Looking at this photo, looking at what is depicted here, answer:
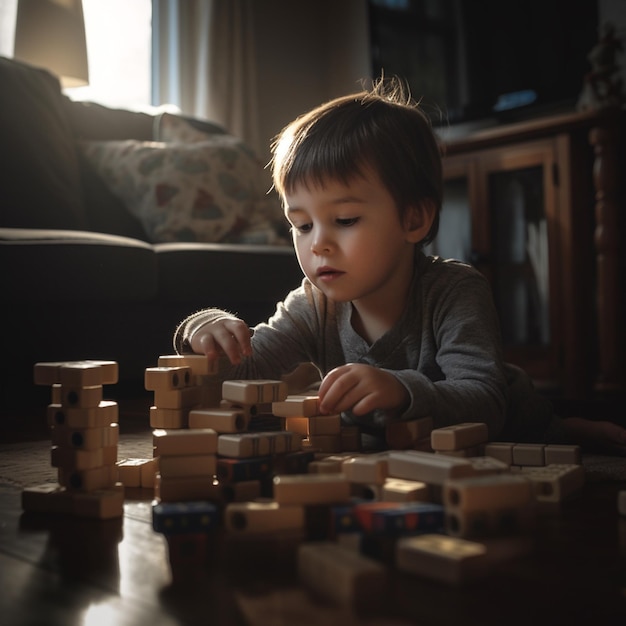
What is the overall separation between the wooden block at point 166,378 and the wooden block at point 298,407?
5.5 inches

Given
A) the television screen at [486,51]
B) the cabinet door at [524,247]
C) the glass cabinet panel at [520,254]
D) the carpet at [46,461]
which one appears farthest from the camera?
the television screen at [486,51]

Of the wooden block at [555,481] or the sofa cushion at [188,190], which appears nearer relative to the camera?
the wooden block at [555,481]

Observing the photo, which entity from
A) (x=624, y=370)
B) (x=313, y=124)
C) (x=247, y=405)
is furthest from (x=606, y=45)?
(x=247, y=405)

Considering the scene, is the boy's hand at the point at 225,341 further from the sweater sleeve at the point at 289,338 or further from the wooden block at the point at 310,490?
the wooden block at the point at 310,490

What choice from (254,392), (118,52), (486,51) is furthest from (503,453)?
(118,52)

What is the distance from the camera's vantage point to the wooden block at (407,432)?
3.61ft

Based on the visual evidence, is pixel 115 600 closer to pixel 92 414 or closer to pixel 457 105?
pixel 92 414

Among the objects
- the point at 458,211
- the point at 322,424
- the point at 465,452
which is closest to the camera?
the point at 465,452

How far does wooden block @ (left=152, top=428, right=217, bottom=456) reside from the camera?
2.84 ft

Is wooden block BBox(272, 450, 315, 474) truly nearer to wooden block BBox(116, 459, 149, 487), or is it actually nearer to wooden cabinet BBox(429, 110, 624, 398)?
wooden block BBox(116, 459, 149, 487)

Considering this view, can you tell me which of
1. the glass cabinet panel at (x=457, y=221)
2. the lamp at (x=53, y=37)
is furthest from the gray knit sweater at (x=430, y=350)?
the lamp at (x=53, y=37)

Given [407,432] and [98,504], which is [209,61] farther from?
[98,504]

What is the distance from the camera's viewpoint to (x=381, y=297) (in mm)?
1419

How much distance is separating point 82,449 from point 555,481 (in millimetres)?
544
